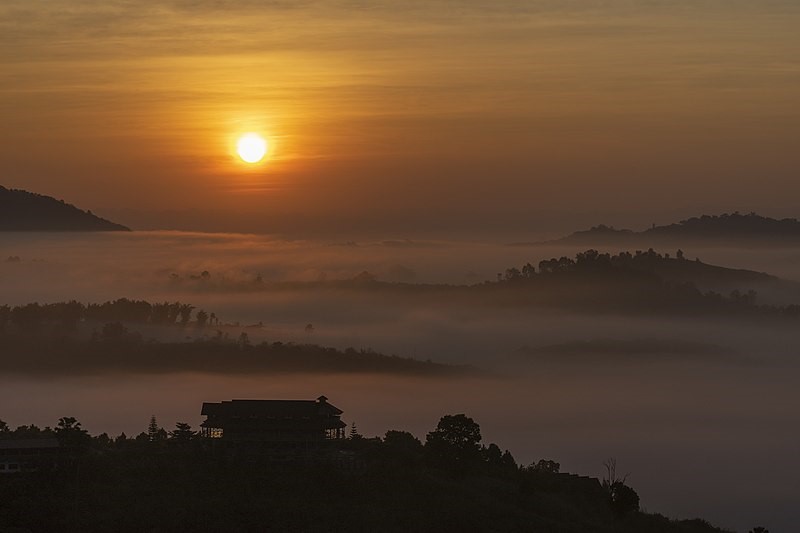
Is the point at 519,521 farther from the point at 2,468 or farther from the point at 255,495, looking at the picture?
the point at 2,468

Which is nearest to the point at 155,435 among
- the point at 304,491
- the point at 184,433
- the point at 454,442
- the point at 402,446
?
the point at 184,433

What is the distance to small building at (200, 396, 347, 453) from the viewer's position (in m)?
→ 125

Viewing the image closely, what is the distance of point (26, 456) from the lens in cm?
11944

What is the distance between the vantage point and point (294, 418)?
12581 centimetres

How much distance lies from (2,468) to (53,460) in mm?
4364

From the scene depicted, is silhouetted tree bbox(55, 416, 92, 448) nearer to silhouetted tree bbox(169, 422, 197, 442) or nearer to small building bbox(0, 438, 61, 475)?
small building bbox(0, 438, 61, 475)

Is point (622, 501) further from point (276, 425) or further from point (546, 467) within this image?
point (276, 425)

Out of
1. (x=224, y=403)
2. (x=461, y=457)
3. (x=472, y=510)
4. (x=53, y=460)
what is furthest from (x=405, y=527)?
(x=53, y=460)

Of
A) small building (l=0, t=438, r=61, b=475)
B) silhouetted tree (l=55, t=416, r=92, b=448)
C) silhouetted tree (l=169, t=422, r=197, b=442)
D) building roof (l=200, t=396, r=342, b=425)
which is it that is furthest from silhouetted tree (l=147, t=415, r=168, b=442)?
small building (l=0, t=438, r=61, b=475)

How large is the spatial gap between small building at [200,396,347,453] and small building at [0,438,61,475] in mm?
14841

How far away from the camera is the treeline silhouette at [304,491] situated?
112 meters

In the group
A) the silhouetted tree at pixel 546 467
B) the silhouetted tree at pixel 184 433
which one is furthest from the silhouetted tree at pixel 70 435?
the silhouetted tree at pixel 546 467

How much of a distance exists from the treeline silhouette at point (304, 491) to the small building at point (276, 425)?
1998mm

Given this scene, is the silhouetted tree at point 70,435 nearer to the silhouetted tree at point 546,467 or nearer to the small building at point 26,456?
the small building at point 26,456
